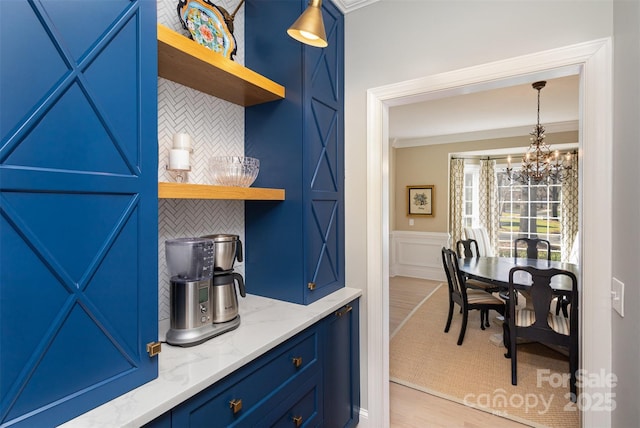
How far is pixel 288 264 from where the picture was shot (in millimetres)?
1757

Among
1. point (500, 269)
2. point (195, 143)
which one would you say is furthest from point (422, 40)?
point (500, 269)

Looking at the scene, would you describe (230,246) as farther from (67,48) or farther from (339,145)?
(339,145)

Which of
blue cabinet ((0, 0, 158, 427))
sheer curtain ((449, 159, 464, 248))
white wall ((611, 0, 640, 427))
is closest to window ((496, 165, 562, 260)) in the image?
sheer curtain ((449, 159, 464, 248))

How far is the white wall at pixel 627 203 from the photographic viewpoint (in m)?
1.08

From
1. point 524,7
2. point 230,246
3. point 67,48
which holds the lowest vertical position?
point 230,246

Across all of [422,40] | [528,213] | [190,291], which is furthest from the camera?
[528,213]

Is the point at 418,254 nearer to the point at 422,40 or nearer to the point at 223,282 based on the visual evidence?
the point at 422,40

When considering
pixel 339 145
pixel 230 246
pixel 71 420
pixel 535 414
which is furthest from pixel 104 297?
pixel 535 414

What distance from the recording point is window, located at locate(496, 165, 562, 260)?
5.76 meters

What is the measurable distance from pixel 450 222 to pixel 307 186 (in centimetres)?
507

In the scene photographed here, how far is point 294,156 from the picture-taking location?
1.72m

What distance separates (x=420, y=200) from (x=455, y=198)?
65 cm

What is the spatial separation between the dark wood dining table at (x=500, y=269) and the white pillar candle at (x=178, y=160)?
122 inches

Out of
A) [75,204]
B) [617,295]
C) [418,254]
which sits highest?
[75,204]
